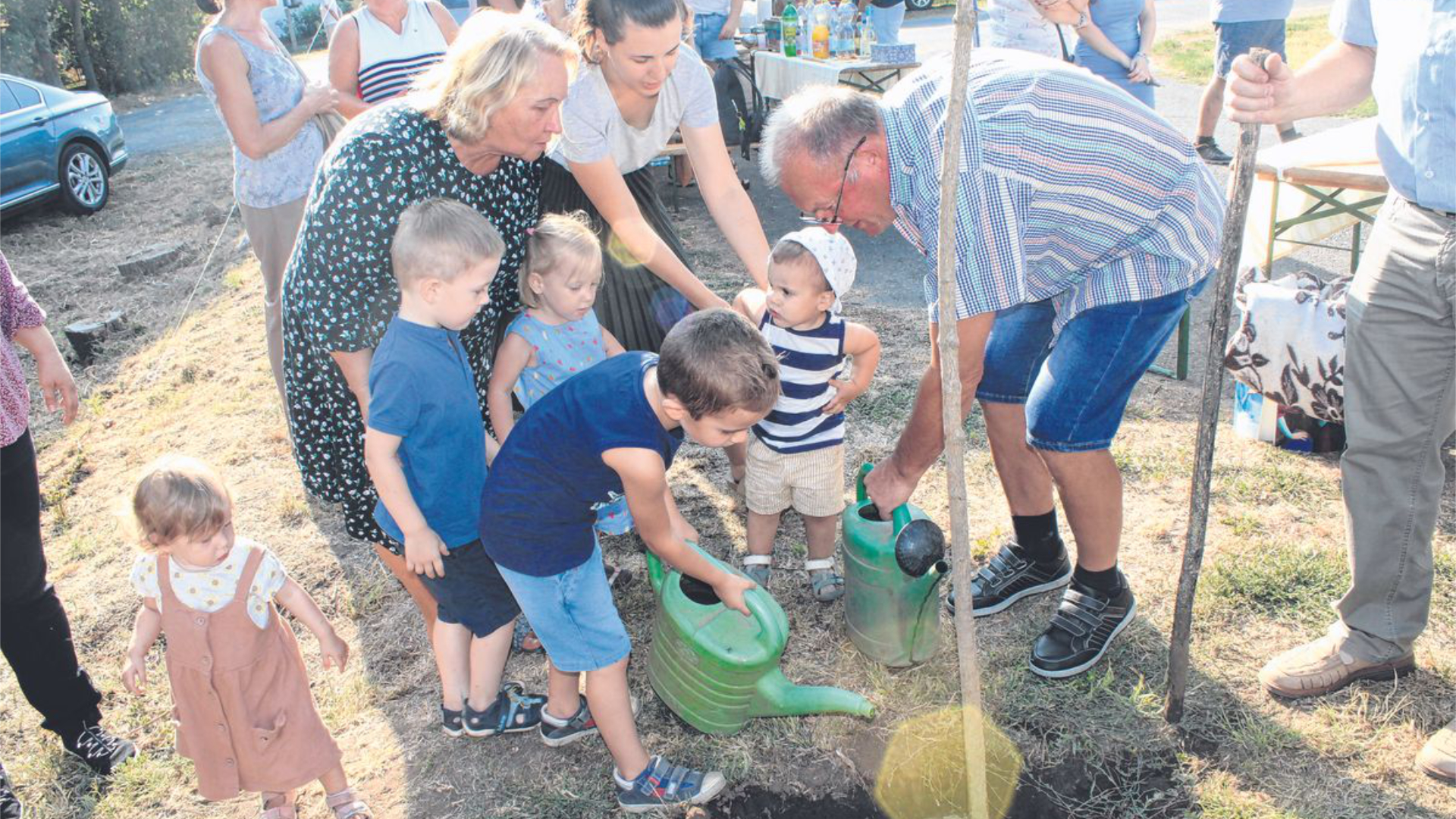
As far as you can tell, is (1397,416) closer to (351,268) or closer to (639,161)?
(639,161)

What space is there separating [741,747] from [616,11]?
1887mm

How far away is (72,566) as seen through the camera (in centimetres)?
385

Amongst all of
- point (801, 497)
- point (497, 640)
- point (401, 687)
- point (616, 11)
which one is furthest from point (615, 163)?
point (401, 687)

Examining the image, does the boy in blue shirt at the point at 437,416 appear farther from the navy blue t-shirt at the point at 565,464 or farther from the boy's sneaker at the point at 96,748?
the boy's sneaker at the point at 96,748

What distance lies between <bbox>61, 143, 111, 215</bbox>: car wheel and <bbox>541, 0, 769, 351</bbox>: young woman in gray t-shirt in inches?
330

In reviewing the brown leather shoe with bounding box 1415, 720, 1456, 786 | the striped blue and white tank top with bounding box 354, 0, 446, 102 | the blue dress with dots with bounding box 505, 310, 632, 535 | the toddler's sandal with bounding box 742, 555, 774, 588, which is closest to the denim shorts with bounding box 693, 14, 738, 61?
the striped blue and white tank top with bounding box 354, 0, 446, 102

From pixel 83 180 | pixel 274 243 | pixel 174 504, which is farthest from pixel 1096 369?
pixel 83 180

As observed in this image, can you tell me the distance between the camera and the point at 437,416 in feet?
7.41

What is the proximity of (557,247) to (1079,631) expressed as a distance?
173 cm

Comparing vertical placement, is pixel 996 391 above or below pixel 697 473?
above

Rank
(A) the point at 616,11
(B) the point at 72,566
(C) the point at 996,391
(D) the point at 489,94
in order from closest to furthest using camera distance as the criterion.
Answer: (D) the point at 489,94, (A) the point at 616,11, (C) the point at 996,391, (B) the point at 72,566

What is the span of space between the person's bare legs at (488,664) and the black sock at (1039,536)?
1.51 metres

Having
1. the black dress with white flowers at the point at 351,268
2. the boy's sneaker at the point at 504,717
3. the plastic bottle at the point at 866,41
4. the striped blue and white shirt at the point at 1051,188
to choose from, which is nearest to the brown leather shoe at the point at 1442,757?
the striped blue and white shirt at the point at 1051,188

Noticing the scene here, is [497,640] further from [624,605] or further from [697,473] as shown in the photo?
[697,473]
